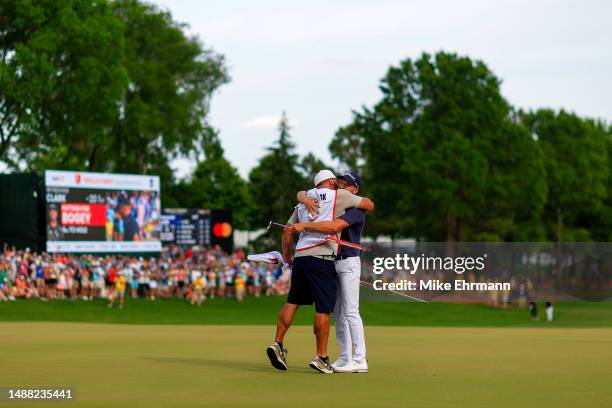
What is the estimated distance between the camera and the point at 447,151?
72.6 m

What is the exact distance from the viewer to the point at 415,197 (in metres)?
73.6

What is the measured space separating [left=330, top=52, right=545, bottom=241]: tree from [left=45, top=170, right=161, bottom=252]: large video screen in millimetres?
28285

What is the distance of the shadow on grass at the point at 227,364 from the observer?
1185 centimetres

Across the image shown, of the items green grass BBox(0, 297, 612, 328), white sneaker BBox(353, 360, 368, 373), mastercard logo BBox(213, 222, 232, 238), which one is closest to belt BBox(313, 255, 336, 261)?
white sneaker BBox(353, 360, 368, 373)

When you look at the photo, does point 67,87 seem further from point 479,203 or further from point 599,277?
point 599,277

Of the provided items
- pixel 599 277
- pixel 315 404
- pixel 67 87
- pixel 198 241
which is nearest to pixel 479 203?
pixel 198 241

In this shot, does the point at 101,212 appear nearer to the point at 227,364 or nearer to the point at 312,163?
the point at 227,364

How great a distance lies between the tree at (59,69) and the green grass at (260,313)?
1691 centimetres

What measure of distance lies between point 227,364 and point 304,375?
1476 mm

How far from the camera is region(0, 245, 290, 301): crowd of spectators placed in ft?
134

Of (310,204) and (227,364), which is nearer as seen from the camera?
(310,204)

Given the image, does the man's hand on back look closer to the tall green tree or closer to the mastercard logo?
the mastercard logo

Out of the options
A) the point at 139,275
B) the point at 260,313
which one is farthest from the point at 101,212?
the point at 260,313

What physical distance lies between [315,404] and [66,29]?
2037 inches
